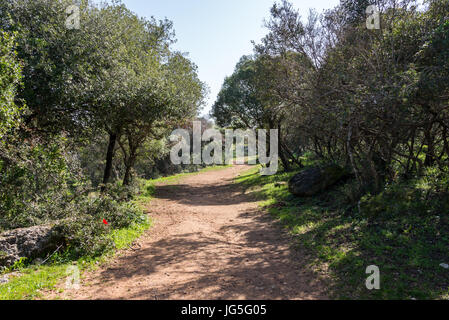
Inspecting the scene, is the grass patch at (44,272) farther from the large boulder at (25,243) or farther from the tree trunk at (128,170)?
the tree trunk at (128,170)

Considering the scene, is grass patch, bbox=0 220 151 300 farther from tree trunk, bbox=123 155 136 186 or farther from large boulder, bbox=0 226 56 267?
tree trunk, bbox=123 155 136 186

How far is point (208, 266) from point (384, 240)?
4145 millimetres

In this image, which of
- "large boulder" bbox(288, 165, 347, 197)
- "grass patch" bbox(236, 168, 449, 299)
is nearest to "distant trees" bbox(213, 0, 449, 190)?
"large boulder" bbox(288, 165, 347, 197)

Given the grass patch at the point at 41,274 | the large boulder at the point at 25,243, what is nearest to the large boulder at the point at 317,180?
the grass patch at the point at 41,274

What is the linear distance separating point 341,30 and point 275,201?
7428 mm

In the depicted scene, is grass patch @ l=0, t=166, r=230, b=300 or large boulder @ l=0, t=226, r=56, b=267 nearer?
grass patch @ l=0, t=166, r=230, b=300

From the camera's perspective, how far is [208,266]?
6.12 metres

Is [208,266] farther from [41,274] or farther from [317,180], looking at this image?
[317,180]

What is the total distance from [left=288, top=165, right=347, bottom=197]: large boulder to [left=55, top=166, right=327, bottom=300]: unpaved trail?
2209 mm

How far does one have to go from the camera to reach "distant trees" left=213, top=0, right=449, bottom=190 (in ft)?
20.7

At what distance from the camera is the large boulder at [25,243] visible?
19.8 ft

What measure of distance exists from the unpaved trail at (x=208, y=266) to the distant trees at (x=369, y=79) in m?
3.69

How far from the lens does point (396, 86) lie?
6.00 meters
